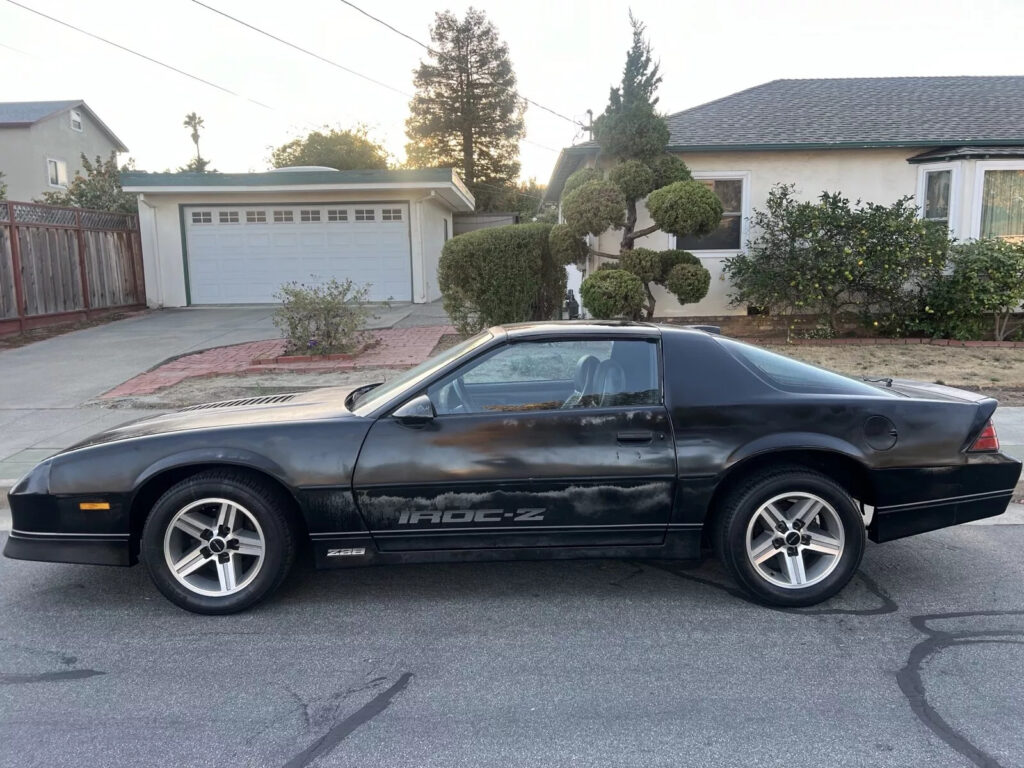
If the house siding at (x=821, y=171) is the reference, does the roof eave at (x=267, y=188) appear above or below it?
above

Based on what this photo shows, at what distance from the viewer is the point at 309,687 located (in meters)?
3.37

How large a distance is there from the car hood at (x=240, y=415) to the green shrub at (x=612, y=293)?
274 inches

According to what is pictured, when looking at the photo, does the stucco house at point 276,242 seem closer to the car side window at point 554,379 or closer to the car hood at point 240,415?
the car hood at point 240,415

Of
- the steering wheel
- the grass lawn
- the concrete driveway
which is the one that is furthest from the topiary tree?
the steering wheel

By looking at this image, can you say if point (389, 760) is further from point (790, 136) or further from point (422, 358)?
point (790, 136)

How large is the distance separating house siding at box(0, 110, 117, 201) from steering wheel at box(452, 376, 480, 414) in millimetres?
32143

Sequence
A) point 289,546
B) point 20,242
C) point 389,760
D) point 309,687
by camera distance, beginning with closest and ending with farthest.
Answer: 1. point 389,760
2. point 309,687
3. point 289,546
4. point 20,242

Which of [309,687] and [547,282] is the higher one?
[547,282]

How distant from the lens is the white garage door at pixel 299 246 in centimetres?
1911

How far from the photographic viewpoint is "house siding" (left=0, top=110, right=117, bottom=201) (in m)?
31.3

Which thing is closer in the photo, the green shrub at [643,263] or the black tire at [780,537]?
the black tire at [780,537]

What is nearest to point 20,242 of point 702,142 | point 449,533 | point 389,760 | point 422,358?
point 422,358

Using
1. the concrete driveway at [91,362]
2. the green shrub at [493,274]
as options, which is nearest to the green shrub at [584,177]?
the green shrub at [493,274]

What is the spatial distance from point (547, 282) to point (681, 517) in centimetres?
888
